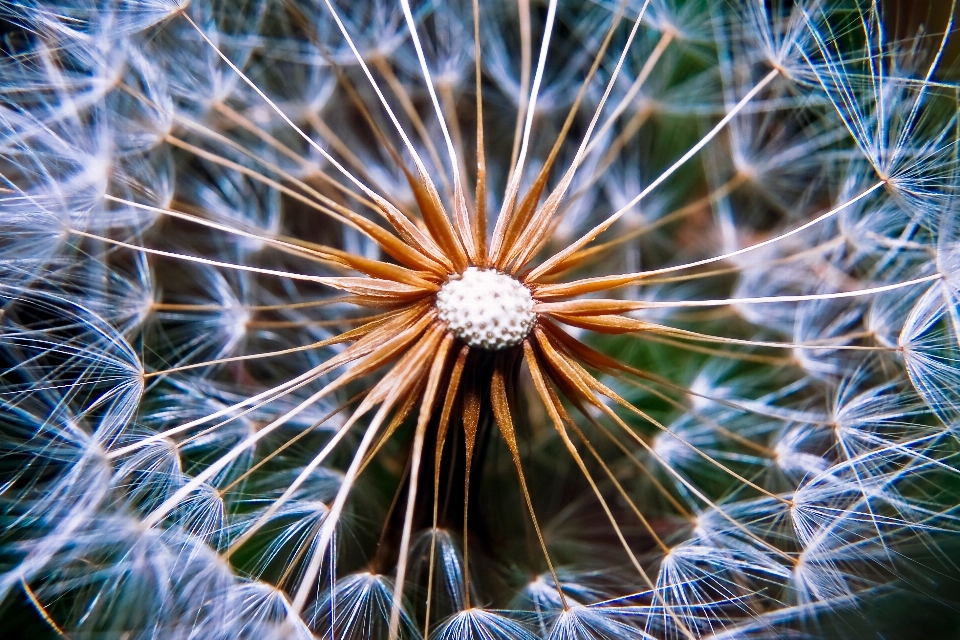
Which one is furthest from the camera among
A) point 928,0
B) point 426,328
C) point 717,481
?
point 717,481

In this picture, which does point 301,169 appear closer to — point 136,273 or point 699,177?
point 136,273

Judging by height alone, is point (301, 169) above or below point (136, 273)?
above

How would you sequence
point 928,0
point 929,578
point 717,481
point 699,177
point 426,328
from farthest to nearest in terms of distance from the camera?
1. point 699,177
2. point 717,481
3. point 928,0
4. point 929,578
5. point 426,328

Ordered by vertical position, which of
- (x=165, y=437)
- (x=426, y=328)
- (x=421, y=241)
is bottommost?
(x=165, y=437)

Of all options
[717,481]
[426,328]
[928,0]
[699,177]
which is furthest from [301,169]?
[928,0]
